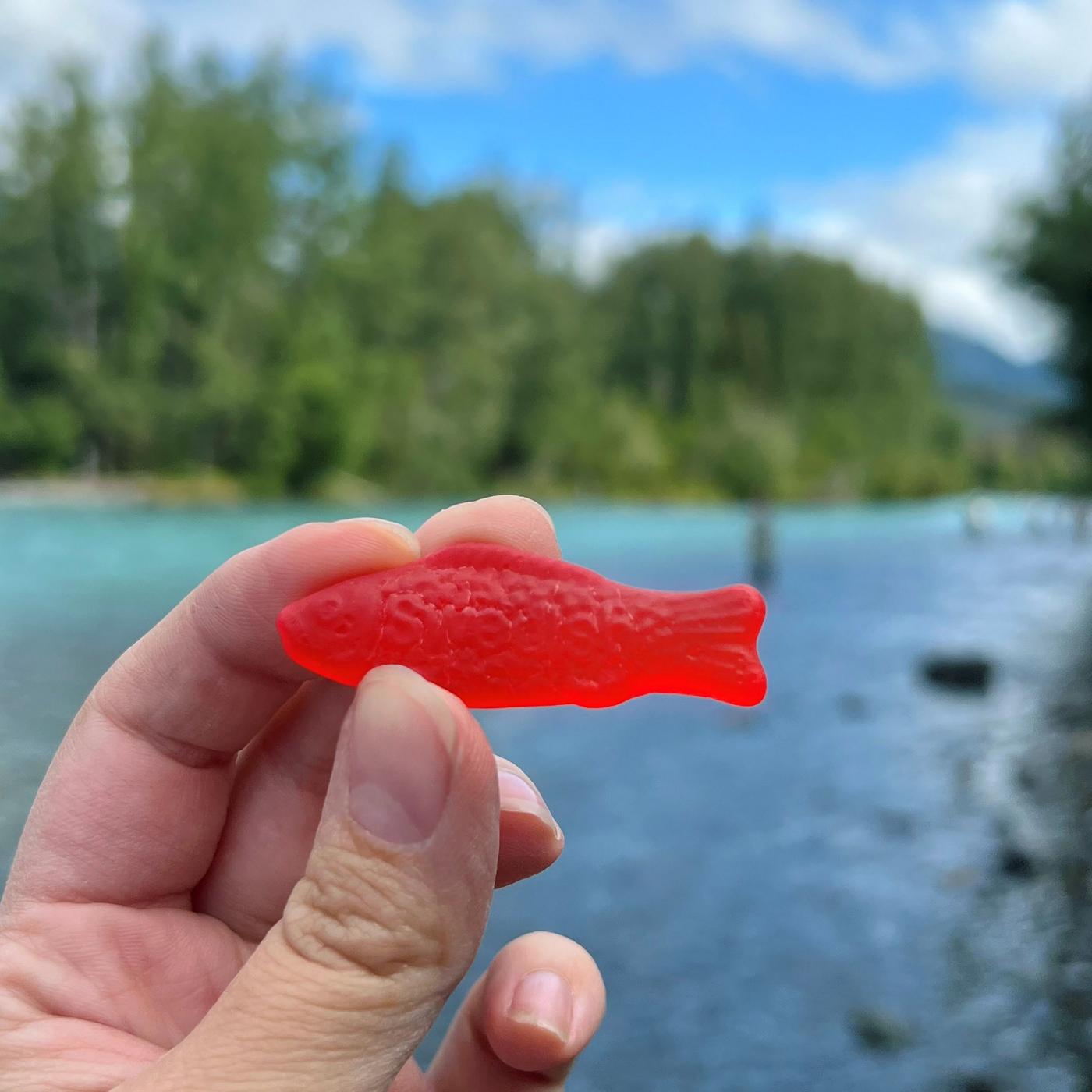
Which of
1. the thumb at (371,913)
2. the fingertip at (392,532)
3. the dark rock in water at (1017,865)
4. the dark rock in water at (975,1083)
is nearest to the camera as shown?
the thumb at (371,913)

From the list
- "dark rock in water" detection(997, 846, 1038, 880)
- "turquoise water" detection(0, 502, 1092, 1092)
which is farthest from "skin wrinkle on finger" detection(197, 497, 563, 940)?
"dark rock in water" detection(997, 846, 1038, 880)

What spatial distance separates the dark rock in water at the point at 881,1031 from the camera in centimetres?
746

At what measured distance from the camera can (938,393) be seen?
92562mm

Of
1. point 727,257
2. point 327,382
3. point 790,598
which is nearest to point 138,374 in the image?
point 327,382

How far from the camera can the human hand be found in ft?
5.47

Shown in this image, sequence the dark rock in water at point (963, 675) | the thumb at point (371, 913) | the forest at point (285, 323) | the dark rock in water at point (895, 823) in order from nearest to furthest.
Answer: the thumb at point (371, 913), the dark rock in water at point (895, 823), the dark rock in water at point (963, 675), the forest at point (285, 323)

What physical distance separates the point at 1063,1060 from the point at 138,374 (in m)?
45.0

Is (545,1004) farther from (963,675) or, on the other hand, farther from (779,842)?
(963,675)

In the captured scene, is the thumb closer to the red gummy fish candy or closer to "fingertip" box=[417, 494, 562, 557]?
the red gummy fish candy

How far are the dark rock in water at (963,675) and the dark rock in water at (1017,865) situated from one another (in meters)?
8.65

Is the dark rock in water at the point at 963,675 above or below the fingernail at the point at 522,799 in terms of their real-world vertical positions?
below

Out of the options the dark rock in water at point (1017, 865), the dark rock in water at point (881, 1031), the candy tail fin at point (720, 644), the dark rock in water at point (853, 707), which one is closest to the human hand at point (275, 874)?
the candy tail fin at point (720, 644)

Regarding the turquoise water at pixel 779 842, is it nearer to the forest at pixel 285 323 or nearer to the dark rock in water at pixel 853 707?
the dark rock in water at pixel 853 707

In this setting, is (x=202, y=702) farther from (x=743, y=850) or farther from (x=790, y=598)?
(x=790, y=598)
